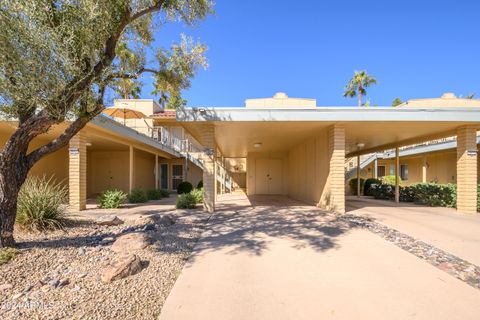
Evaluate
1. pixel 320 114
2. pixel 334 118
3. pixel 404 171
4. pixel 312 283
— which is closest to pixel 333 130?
pixel 334 118

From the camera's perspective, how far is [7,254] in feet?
12.3

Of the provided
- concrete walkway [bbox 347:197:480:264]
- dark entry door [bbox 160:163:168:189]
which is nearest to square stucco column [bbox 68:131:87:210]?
concrete walkway [bbox 347:197:480:264]

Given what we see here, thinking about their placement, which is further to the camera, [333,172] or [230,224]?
[333,172]

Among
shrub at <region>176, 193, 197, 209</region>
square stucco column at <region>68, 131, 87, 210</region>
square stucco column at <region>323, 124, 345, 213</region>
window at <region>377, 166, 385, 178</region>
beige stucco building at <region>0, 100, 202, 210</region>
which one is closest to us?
square stucco column at <region>323, 124, 345, 213</region>

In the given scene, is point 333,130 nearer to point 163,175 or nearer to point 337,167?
point 337,167

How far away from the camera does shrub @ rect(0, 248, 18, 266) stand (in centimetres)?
365

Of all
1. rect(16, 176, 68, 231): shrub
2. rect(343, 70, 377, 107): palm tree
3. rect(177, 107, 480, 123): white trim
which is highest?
rect(343, 70, 377, 107): palm tree

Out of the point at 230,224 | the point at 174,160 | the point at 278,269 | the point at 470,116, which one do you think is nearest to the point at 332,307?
the point at 278,269

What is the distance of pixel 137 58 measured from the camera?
5.61 m

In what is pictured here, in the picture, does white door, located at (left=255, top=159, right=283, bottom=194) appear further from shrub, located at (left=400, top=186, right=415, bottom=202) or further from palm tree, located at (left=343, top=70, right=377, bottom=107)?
palm tree, located at (left=343, top=70, right=377, bottom=107)

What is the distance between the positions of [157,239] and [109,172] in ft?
44.2

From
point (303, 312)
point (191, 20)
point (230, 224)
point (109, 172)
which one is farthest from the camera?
point (109, 172)

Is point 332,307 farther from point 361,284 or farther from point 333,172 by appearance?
point 333,172

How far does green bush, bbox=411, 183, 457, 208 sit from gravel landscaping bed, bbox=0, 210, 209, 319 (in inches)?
406
